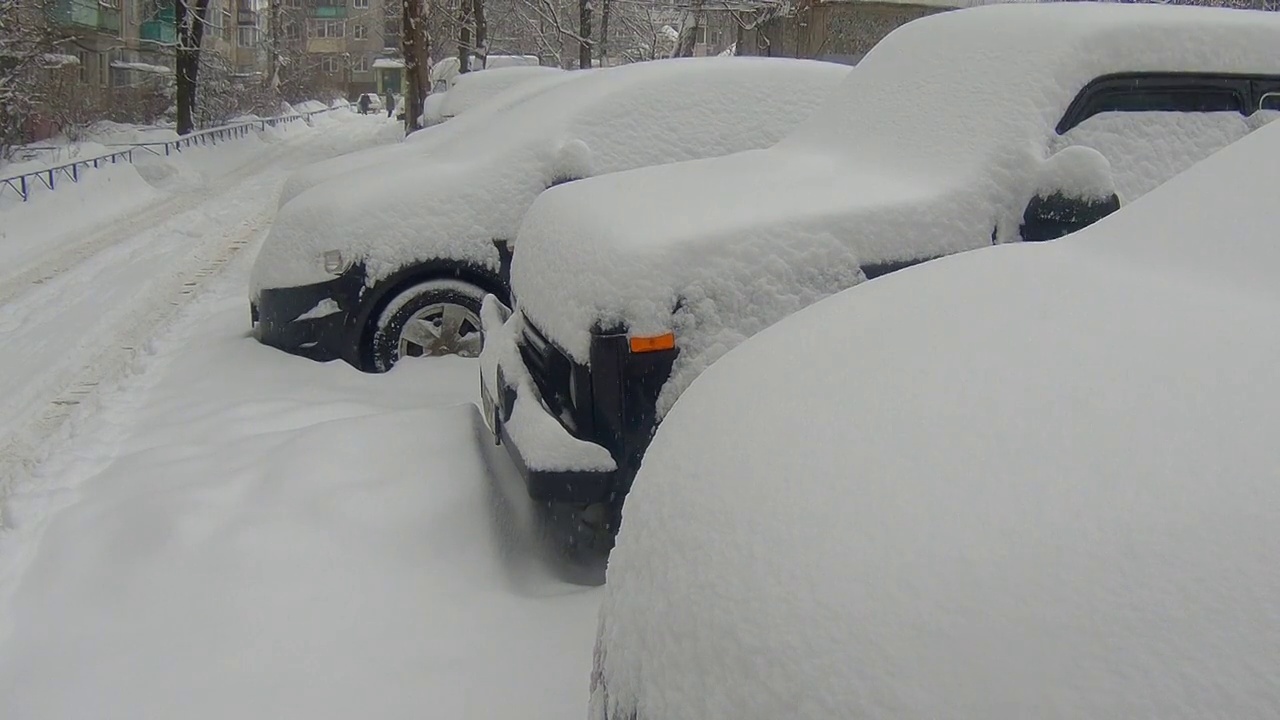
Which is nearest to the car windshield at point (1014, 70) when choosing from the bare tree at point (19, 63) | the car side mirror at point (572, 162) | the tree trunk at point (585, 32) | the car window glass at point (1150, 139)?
the car window glass at point (1150, 139)

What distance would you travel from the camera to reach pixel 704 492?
188 cm

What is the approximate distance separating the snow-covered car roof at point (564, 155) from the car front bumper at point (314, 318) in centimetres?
8

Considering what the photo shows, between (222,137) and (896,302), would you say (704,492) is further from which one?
(222,137)

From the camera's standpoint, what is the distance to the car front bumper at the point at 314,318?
588 centimetres

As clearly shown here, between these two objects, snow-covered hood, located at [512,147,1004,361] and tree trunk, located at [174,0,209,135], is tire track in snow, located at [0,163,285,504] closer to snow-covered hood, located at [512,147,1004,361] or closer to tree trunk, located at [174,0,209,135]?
snow-covered hood, located at [512,147,1004,361]

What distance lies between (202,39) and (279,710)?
28.7 m

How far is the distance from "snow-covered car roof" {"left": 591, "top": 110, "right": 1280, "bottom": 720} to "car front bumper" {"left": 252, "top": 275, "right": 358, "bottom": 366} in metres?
3.91

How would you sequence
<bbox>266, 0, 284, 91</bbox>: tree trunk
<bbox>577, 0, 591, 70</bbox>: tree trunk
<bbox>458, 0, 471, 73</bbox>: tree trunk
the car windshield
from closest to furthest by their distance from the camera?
the car windshield → <bbox>577, 0, 591, 70</bbox>: tree trunk → <bbox>458, 0, 471, 73</bbox>: tree trunk → <bbox>266, 0, 284, 91</bbox>: tree trunk

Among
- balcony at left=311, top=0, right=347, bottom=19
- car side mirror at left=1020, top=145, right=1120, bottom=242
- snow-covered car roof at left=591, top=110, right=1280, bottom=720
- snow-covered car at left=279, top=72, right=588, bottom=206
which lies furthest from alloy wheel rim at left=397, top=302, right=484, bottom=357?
balcony at left=311, top=0, right=347, bottom=19

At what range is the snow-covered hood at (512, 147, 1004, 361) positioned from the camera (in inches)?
138

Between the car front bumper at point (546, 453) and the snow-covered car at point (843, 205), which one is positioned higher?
the snow-covered car at point (843, 205)

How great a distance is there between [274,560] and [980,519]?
273 centimetres

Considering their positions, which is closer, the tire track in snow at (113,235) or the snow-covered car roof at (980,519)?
the snow-covered car roof at (980,519)

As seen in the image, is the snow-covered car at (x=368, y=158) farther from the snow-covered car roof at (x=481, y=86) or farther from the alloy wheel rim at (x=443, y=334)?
the snow-covered car roof at (x=481, y=86)
